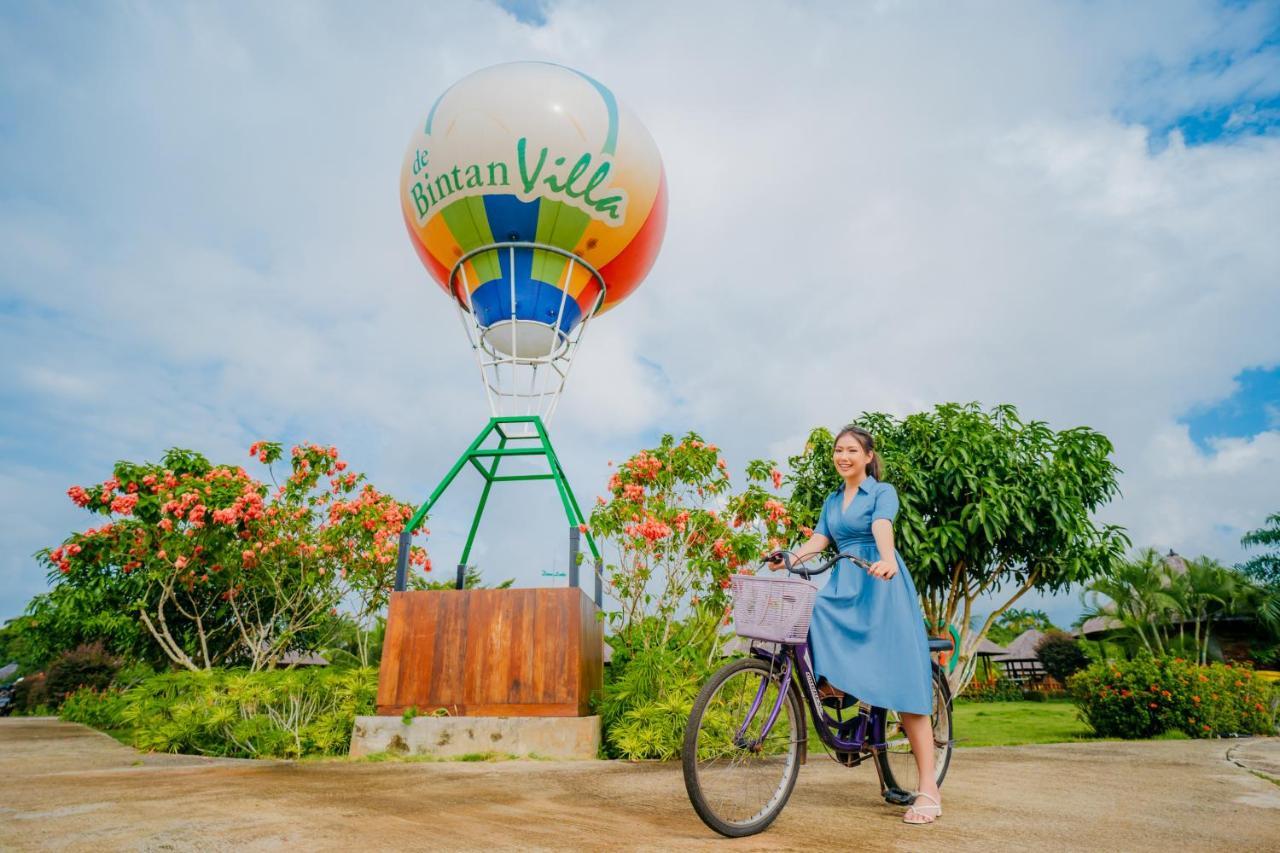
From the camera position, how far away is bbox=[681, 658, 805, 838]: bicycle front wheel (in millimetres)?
2766

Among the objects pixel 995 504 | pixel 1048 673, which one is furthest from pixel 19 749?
pixel 1048 673

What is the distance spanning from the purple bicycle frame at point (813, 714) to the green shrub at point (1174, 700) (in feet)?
29.9

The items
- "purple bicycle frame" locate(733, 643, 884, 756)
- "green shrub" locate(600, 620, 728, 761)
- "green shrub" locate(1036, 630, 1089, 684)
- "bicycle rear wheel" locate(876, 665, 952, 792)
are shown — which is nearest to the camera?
"purple bicycle frame" locate(733, 643, 884, 756)

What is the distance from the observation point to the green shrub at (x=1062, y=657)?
3028 cm

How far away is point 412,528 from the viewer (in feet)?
24.6

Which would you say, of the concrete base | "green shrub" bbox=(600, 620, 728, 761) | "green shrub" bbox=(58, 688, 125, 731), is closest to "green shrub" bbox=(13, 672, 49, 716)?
"green shrub" bbox=(58, 688, 125, 731)

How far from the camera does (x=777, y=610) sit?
3.04 meters

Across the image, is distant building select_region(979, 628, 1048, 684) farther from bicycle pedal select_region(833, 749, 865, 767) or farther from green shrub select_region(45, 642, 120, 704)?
green shrub select_region(45, 642, 120, 704)

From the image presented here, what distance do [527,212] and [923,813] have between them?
6847 millimetres

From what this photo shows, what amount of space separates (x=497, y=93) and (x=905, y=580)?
7044mm

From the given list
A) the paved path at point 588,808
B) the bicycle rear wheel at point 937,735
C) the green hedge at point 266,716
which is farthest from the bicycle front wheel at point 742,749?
the green hedge at point 266,716

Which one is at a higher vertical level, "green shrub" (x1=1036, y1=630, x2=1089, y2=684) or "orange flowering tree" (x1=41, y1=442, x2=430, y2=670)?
"orange flowering tree" (x1=41, y1=442, x2=430, y2=670)

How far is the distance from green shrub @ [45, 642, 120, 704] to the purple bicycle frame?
81.7 ft

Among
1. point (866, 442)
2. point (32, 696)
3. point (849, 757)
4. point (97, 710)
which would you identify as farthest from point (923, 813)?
point (32, 696)
